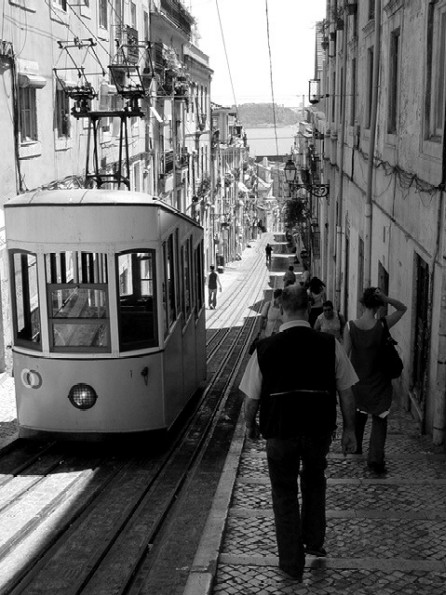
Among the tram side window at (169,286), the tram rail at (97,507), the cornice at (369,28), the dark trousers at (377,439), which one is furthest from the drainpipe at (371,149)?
the dark trousers at (377,439)

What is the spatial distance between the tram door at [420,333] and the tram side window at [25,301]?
13.2 feet

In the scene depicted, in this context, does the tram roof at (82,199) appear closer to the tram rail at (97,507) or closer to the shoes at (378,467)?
the tram rail at (97,507)

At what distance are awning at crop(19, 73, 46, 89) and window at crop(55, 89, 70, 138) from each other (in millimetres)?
1852

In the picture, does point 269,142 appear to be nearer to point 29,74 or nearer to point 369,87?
point 369,87

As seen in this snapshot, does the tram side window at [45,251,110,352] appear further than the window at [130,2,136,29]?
No

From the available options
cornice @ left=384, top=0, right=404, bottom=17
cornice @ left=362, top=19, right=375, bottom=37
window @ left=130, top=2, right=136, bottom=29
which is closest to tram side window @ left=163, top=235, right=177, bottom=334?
cornice @ left=384, top=0, right=404, bottom=17

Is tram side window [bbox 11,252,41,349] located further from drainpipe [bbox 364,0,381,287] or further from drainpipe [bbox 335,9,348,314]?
drainpipe [bbox 335,9,348,314]

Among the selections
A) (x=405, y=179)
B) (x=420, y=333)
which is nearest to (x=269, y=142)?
(x=405, y=179)

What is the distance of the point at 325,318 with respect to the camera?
33.8ft

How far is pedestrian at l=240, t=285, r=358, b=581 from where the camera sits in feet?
16.1

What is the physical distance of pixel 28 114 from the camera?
16.3 meters

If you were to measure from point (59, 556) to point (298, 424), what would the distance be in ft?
7.27

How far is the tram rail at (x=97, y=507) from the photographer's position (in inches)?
223

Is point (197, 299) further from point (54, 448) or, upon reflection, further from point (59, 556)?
point (59, 556)
